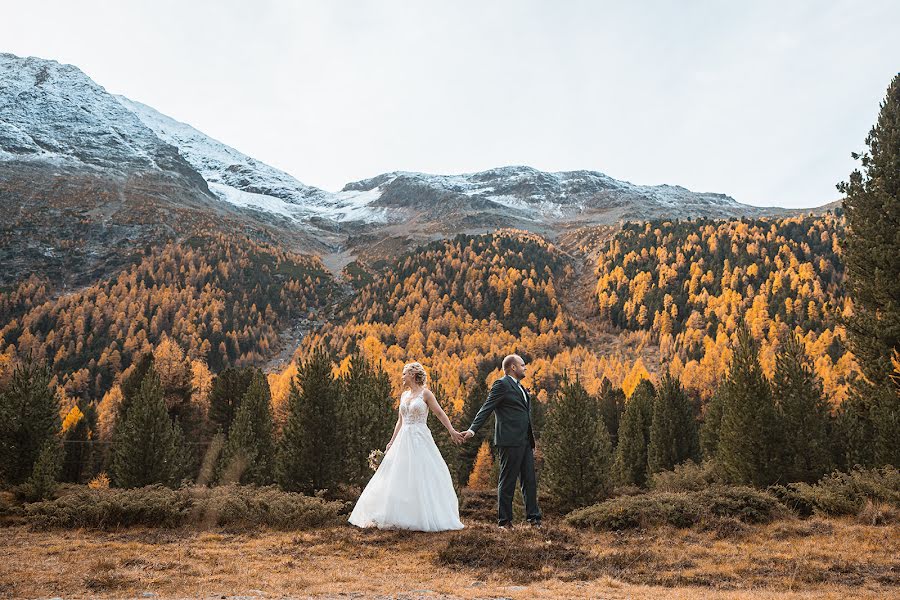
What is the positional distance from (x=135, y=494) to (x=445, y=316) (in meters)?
115

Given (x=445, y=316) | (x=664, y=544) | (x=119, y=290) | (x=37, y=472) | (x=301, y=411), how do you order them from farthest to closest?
(x=119, y=290) → (x=445, y=316) → (x=301, y=411) → (x=37, y=472) → (x=664, y=544)

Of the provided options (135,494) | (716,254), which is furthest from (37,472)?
(716,254)

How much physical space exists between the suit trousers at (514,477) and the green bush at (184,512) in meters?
3.82

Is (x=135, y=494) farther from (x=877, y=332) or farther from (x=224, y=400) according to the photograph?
(x=224, y=400)

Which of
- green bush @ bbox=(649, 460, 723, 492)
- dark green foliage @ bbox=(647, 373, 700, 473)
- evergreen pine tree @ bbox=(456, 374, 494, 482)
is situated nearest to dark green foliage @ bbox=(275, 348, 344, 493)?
green bush @ bbox=(649, 460, 723, 492)

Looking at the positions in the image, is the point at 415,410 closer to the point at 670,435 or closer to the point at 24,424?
the point at 24,424

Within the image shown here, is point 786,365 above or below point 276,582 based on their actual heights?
above

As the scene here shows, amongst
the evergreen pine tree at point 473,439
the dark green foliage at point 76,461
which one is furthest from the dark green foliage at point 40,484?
the evergreen pine tree at point 473,439

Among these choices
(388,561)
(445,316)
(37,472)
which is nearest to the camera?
(388,561)

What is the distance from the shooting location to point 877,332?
561 inches

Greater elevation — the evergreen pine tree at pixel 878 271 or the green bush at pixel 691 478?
the evergreen pine tree at pixel 878 271

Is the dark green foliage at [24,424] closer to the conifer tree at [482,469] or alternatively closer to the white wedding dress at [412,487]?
the white wedding dress at [412,487]

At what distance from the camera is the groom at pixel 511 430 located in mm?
9398

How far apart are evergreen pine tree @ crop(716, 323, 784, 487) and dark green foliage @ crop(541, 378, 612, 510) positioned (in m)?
6.44
